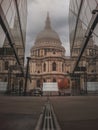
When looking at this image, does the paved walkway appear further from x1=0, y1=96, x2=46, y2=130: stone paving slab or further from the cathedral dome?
the cathedral dome

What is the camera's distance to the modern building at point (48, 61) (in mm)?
107312

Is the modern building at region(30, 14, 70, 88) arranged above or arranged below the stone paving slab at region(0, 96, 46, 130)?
above

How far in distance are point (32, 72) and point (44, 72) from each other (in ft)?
18.3

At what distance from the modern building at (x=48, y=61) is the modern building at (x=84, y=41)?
3983 cm

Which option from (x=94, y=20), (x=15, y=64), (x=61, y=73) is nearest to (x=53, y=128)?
(x=94, y=20)

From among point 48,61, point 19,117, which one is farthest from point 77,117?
point 48,61

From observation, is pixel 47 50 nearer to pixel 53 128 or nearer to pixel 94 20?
pixel 94 20

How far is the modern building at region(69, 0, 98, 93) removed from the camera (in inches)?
752

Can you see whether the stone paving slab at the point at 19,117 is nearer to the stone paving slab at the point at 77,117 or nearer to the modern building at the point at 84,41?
the stone paving slab at the point at 77,117

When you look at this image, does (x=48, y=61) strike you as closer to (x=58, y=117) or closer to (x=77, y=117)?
(x=58, y=117)

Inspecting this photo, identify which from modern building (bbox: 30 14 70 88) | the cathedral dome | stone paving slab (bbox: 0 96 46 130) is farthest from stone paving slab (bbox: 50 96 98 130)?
the cathedral dome

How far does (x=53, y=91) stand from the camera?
55.2 metres

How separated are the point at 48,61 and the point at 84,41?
8357 centimetres

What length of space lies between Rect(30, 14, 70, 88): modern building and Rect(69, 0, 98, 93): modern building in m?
39.8
